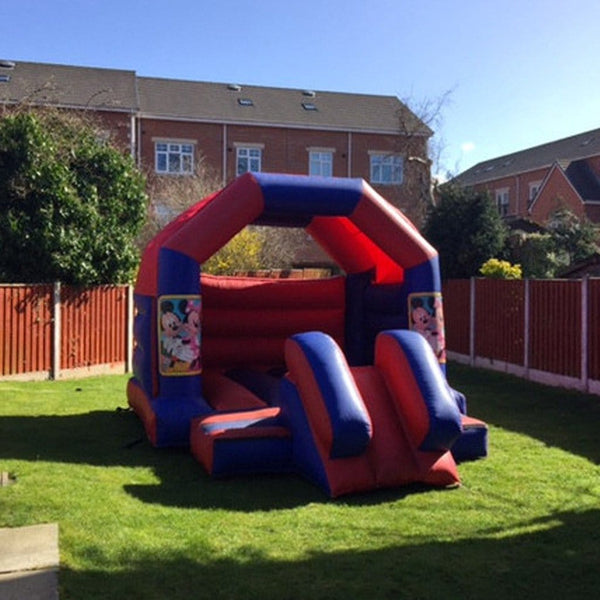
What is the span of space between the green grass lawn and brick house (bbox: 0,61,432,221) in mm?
22937

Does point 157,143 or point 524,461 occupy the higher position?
point 157,143

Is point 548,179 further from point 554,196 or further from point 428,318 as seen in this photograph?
point 428,318

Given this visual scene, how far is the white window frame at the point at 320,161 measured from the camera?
107ft

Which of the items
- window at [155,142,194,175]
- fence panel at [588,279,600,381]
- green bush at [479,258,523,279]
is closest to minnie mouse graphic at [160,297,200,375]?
fence panel at [588,279,600,381]

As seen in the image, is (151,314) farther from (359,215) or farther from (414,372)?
(414,372)

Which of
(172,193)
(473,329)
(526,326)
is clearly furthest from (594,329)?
(172,193)

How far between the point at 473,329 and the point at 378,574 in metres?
11.6

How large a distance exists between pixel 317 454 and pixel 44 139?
35.2 feet

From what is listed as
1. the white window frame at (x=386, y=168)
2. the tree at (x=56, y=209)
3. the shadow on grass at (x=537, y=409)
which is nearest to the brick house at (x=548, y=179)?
the white window frame at (x=386, y=168)

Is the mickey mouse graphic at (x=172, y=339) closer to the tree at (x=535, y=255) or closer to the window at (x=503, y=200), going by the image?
the tree at (x=535, y=255)

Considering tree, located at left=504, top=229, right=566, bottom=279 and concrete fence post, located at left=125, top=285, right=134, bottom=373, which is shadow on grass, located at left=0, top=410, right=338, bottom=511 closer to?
concrete fence post, located at left=125, top=285, right=134, bottom=373

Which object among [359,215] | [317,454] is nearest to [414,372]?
[317,454]

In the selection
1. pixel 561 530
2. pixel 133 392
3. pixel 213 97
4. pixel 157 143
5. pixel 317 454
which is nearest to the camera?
pixel 561 530

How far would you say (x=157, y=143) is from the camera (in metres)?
30.3
